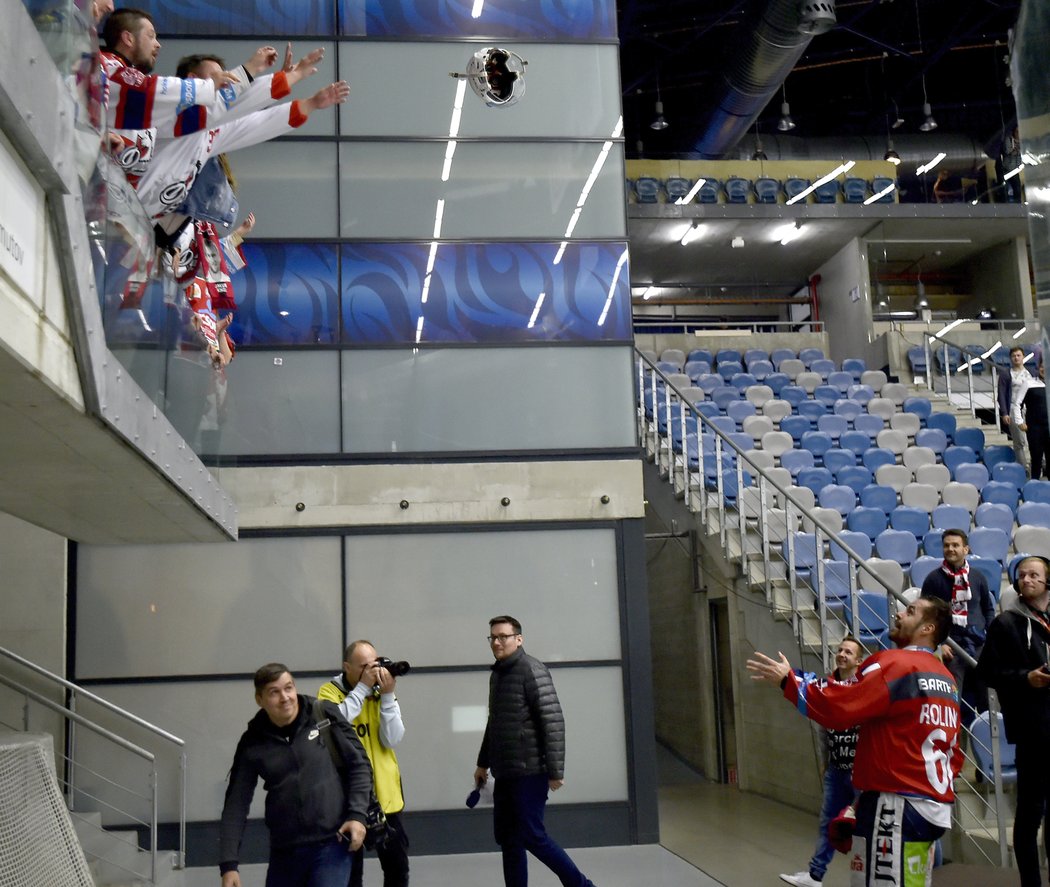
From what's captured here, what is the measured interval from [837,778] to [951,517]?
5620 mm

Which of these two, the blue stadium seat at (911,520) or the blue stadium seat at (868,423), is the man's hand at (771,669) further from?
the blue stadium seat at (868,423)

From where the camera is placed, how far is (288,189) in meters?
10.4

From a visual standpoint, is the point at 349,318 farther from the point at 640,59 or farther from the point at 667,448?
the point at 640,59

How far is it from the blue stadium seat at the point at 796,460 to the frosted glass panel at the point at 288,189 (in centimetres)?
604

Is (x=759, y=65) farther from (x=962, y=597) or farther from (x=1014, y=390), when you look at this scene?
(x=962, y=597)

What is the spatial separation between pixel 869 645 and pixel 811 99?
1857 cm

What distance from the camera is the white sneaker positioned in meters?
7.03

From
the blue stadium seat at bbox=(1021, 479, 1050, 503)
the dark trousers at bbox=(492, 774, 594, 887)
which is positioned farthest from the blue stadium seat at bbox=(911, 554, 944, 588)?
the dark trousers at bbox=(492, 774, 594, 887)

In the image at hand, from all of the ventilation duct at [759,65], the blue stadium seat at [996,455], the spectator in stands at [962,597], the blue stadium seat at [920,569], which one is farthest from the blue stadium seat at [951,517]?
the ventilation duct at [759,65]

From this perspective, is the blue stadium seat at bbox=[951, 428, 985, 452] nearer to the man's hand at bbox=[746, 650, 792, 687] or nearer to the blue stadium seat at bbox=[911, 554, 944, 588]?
the blue stadium seat at bbox=[911, 554, 944, 588]

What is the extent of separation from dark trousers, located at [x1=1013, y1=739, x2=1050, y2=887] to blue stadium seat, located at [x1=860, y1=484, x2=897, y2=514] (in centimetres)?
670

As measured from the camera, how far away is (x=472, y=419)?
1019 cm

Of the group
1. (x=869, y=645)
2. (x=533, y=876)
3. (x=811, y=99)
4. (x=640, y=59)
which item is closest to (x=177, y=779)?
(x=533, y=876)

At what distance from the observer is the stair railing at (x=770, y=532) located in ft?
24.8
